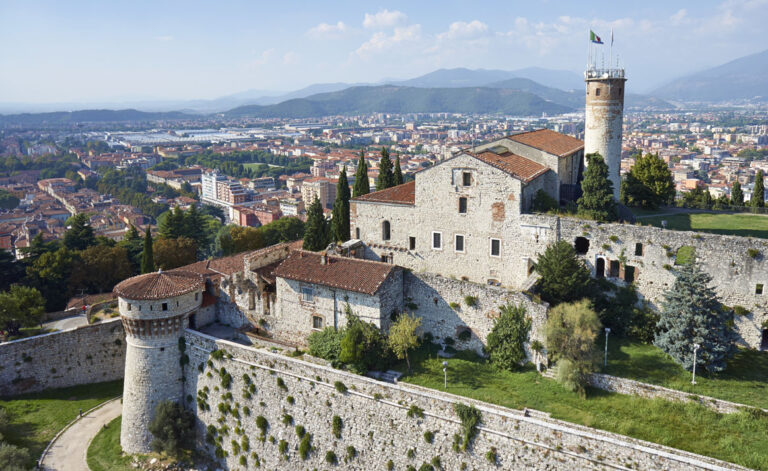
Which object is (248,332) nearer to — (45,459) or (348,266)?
(348,266)

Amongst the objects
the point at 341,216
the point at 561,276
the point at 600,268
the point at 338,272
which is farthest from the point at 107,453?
the point at 600,268

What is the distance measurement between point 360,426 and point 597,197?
19683 millimetres

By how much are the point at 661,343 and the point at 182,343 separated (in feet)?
77.4

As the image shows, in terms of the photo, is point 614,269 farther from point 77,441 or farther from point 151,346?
point 77,441

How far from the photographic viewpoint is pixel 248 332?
106ft

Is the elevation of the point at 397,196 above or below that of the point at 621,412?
above

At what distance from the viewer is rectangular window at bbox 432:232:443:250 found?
3459 centimetres

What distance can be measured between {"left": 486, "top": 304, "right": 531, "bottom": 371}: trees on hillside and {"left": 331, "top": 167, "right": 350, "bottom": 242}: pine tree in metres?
20.3

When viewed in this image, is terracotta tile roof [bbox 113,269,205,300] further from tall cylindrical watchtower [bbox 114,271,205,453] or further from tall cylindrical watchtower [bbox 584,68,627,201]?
tall cylindrical watchtower [bbox 584,68,627,201]

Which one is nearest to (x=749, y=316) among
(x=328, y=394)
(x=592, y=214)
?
(x=592, y=214)

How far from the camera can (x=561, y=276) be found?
95.0 ft

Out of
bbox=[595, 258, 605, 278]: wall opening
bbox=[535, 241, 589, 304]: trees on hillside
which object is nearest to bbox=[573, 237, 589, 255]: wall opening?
bbox=[595, 258, 605, 278]: wall opening

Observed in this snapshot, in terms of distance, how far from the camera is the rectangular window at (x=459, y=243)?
1339 inches

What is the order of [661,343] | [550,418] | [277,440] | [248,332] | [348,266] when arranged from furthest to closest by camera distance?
[248,332] < [348,266] < [277,440] < [661,343] < [550,418]
